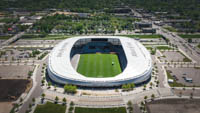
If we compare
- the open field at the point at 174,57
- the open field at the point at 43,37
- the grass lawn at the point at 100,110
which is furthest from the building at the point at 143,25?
the grass lawn at the point at 100,110

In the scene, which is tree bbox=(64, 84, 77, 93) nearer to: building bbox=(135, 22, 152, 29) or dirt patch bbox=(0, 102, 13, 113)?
dirt patch bbox=(0, 102, 13, 113)

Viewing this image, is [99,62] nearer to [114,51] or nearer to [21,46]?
[114,51]

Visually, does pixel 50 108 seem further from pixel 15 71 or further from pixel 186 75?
pixel 186 75

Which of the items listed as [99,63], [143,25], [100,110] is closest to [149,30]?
[143,25]

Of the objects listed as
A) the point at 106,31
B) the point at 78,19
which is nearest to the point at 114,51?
the point at 106,31

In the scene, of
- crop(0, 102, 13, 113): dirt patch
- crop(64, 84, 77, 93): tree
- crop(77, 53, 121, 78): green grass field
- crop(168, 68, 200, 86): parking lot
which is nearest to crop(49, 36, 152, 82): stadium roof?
crop(64, 84, 77, 93): tree
